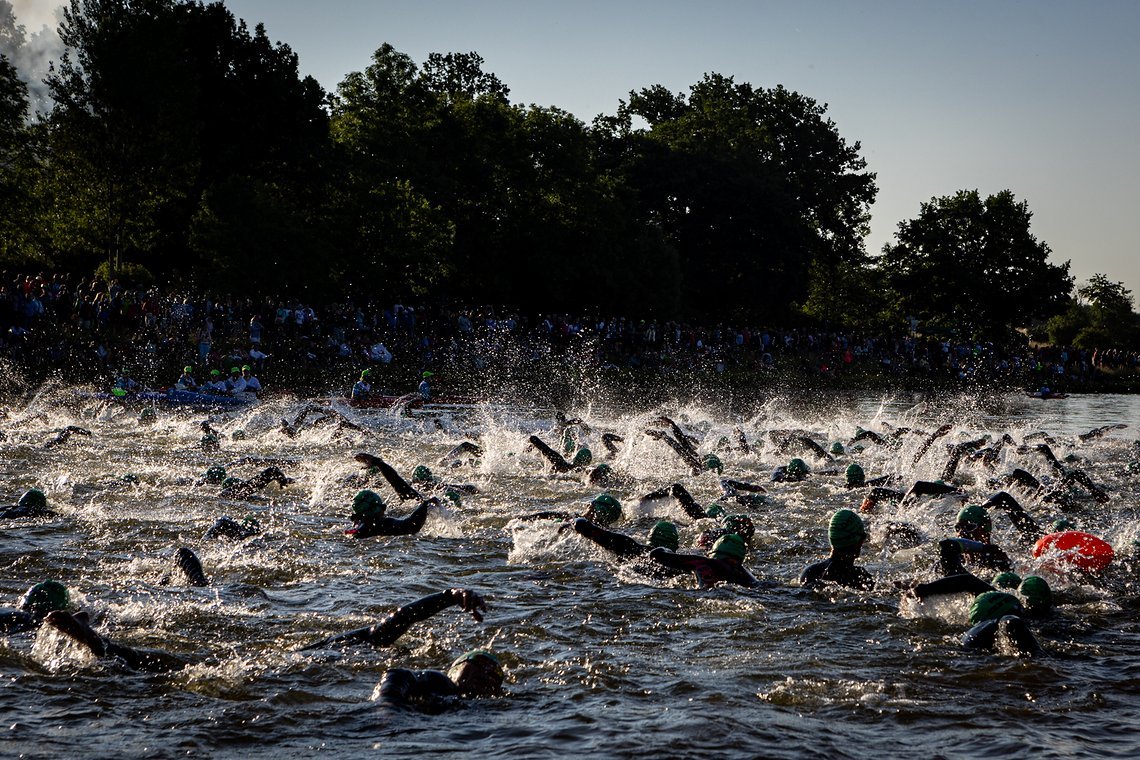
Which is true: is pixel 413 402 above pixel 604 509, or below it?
above

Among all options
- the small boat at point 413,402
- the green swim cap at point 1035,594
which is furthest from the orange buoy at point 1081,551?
the small boat at point 413,402

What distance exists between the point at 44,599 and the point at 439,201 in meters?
39.5

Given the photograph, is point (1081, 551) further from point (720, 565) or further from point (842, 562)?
point (720, 565)

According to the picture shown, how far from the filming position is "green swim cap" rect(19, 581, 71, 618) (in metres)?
7.57

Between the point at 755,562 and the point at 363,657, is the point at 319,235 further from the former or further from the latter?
the point at 363,657

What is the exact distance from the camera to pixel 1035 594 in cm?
838

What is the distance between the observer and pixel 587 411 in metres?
30.5

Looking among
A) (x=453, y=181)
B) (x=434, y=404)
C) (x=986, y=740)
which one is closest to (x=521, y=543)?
(x=986, y=740)

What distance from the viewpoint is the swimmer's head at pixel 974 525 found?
35.3ft

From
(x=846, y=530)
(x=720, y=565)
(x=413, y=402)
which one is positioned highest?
(x=413, y=402)

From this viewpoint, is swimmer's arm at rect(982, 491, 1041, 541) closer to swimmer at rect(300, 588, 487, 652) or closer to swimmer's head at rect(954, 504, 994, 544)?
swimmer's head at rect(954, 504, 994, 544)

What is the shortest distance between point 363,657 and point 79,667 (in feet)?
5.88

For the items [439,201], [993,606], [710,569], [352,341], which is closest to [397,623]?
[710,569]

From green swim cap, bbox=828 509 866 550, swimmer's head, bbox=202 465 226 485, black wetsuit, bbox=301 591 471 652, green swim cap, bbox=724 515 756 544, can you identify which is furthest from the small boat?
black wetsuit, bbox=301 591 471 652
